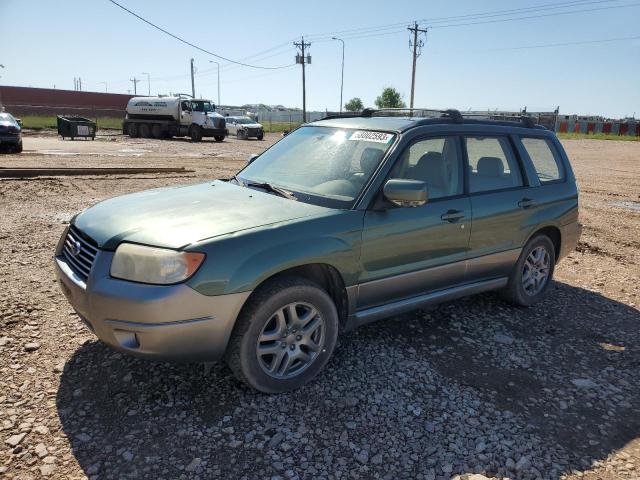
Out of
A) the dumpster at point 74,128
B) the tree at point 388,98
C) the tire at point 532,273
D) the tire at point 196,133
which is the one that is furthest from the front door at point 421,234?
the tree at point 388,98

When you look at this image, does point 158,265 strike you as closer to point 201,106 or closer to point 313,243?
point 313,243

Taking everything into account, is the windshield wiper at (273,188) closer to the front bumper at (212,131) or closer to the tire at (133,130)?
the front bumper at (212,131)

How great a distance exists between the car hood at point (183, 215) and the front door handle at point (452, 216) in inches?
42.2

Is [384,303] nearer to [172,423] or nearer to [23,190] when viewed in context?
[172,423]

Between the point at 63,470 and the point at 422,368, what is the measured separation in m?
2.29

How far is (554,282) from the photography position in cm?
574

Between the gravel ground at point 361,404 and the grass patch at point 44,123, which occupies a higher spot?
the grass patch at point 44,123

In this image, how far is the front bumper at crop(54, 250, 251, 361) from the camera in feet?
8.84

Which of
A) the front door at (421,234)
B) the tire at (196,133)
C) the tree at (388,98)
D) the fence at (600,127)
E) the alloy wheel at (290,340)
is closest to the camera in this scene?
the alloy wheel at (290,340)

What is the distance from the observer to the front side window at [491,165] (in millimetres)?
4254

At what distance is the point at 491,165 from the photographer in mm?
4484

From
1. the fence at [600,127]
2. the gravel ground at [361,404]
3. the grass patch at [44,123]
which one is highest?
the fence at [600,127]

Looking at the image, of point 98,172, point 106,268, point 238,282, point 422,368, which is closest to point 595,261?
point 422,368

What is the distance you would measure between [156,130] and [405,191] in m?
32.0
